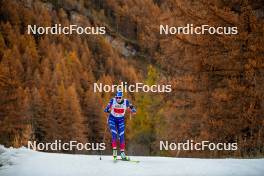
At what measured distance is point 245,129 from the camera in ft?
58.7

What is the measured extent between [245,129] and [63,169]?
1005 centimetres

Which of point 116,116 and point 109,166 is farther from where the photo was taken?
point 116,116

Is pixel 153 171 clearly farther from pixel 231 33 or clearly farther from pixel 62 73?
pixel 62 73

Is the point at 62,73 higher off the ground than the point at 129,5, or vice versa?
the point at 129,5

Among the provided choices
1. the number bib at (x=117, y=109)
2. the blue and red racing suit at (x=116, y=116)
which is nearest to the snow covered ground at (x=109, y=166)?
the blue and red racing suit at (x=116, y=116)

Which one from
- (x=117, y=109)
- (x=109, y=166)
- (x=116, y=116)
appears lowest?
(x=109, y=166)

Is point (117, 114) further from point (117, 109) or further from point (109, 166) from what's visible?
point (109, 166)

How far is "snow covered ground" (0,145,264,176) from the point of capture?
31.4 ft

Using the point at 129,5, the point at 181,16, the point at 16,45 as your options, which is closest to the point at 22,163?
the point at 181,16

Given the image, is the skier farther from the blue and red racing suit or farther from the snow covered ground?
the snow covered ground

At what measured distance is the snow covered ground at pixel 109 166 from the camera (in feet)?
31.4

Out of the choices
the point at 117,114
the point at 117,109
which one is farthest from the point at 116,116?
the point at 117,109

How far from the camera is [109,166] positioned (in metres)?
10.2

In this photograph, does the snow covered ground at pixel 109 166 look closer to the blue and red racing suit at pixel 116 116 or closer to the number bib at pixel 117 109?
the blue and red racing suit at pixel 116 116
